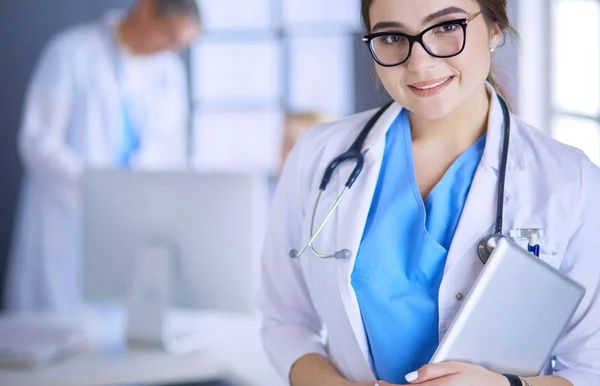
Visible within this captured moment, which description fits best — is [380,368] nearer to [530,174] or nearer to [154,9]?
[530,174]

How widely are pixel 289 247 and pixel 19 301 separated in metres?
3.01

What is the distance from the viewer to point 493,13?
3.75 ft

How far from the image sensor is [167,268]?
2.16 m

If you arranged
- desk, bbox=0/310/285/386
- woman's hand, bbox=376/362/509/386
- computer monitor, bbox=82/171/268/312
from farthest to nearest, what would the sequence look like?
computer monitor, bbox=82/171/268/312 → desk, bbox=0/310/285/386 → woman's hand, bbox=376/362/509/386

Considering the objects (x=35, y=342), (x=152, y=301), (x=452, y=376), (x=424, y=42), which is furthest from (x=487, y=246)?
(x=35, y=342)

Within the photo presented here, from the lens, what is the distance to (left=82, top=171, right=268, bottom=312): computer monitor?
2.12 meters

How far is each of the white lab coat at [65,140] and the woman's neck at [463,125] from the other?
2.86 meters

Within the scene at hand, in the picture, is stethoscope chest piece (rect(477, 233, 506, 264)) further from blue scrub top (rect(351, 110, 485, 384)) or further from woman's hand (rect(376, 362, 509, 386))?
woman's hand (rect(376, 362, 509, 386))

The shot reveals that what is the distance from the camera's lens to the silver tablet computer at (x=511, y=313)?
106 centimetres

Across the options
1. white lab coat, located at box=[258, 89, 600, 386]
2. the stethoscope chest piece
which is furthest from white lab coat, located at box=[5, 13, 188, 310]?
the stethoscope chest piece

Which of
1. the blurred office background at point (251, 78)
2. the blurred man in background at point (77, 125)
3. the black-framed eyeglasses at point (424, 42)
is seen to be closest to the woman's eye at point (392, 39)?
the black-framed eyeglasses at point (424, 42)

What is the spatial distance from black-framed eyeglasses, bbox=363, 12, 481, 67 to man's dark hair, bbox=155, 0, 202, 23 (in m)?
2.99

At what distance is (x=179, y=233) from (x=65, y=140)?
1949 mm

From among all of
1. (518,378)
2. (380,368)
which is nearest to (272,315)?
(380,368)
